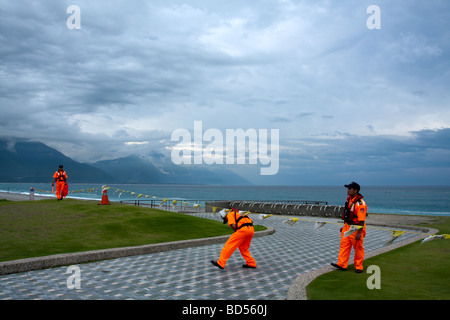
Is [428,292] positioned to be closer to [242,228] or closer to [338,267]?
[338,267]

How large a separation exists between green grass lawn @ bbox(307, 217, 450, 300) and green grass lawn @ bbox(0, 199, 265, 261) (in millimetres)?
6527

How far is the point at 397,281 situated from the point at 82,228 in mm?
10362

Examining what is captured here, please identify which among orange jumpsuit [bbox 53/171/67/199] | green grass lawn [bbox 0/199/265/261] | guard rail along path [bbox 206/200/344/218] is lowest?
guard rail along path [bbox 206/200/344/218]

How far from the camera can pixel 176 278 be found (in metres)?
7.88

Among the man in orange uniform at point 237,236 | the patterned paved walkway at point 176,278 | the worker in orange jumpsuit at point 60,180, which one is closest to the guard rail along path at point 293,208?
the worker in orange jumpsuit at point 60,180

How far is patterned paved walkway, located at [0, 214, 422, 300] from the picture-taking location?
6.62m

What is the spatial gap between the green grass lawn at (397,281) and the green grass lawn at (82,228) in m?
6.53

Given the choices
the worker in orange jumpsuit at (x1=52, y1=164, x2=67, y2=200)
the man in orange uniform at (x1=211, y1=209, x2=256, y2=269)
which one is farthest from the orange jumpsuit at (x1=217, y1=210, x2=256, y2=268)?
the worker in orange jumpsuit at (x1=52, y1=164, x2=67, y2=200)

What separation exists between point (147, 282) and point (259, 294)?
2.45 m

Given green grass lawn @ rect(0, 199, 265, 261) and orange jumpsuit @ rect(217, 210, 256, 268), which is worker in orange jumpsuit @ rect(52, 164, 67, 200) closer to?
green grass lawn @ rect(0, 199, 265, 261)

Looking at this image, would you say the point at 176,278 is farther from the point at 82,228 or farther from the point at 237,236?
the point at 82,228

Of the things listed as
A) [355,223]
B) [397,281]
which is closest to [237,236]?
[355,223]

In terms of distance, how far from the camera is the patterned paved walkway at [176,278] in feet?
21.7
